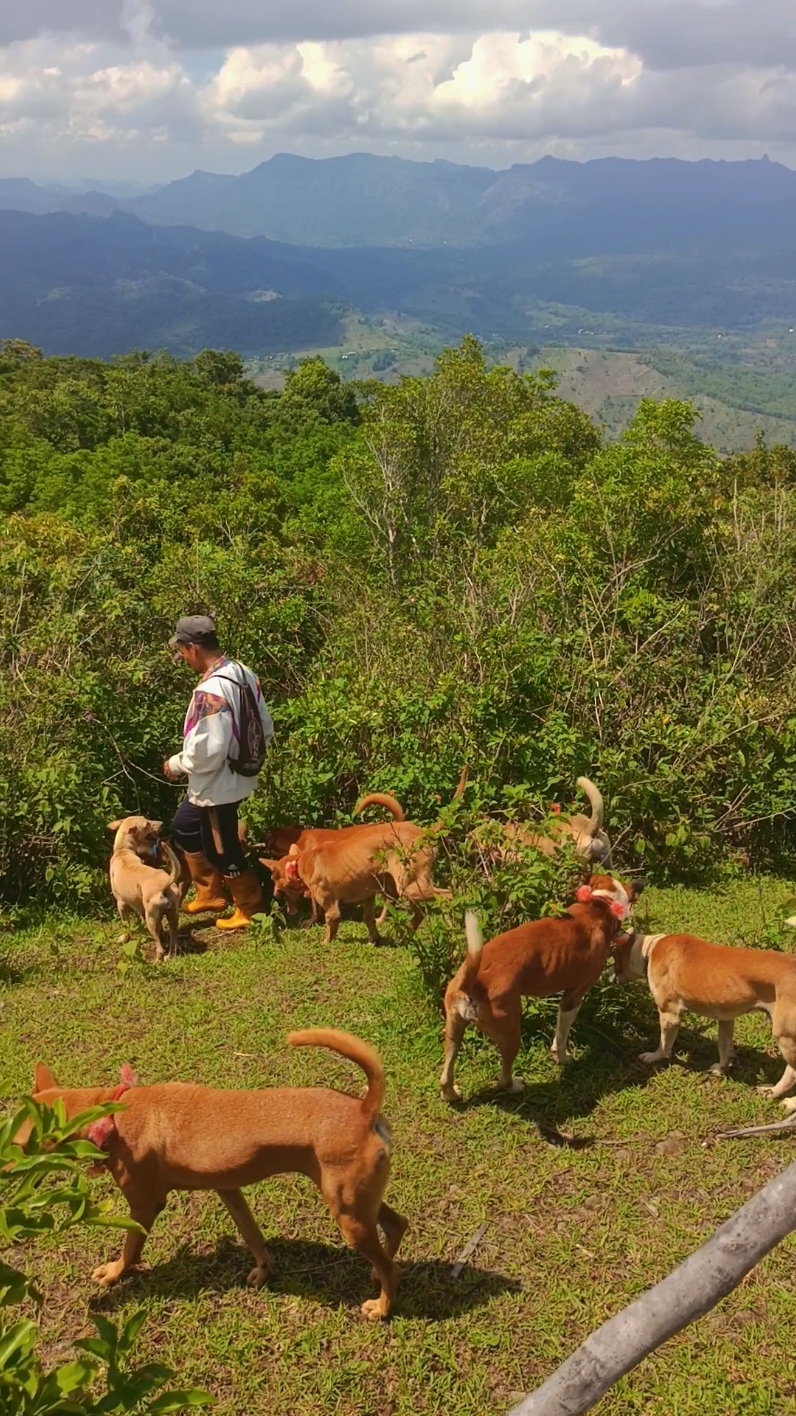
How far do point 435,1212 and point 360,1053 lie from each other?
1522 mm

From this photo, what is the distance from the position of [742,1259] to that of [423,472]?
81.4 ft

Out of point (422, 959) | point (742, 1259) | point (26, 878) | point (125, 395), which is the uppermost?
point (125, 395)

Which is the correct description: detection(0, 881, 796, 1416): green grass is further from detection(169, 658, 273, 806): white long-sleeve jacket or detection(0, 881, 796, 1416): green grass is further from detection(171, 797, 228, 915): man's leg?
detection(169, 658, 273, 806): white long-sleeve jacket

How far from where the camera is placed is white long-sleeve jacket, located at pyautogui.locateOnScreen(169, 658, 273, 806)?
24.2 feet

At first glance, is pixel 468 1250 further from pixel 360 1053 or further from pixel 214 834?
pixel 214 834

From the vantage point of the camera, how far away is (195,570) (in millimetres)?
11695

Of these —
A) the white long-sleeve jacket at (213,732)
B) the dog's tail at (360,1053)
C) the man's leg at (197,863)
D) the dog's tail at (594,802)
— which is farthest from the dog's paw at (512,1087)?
the man's leg at (197,863)

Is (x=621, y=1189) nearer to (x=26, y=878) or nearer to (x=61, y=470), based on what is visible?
(x=26, y=878)

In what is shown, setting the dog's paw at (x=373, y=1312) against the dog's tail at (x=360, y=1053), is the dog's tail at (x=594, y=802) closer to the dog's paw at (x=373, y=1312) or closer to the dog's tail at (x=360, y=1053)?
the dog's tail at (x=360, y=1053)

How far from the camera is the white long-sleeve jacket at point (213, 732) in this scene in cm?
738

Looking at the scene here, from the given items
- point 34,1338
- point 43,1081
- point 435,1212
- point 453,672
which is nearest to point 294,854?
point 453,672

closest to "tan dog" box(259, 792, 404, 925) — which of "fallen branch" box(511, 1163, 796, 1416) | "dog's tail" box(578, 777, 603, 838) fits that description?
"dog's tail" box(578, 777, 603, 838)

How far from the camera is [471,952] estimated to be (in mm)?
5168

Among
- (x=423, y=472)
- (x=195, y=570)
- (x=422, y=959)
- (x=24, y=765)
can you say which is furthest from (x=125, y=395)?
(x=422, y=959)
